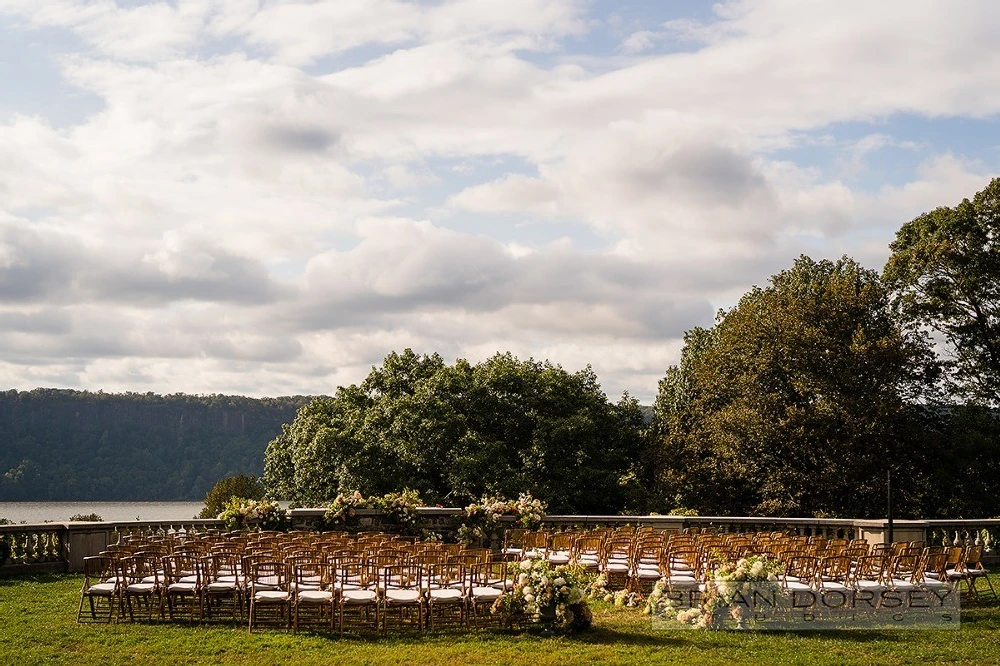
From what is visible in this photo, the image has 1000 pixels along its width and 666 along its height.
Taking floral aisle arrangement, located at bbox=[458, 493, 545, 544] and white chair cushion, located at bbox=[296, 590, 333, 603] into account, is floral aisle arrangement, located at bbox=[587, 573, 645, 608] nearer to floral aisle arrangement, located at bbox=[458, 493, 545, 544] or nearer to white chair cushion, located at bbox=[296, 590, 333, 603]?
white chair cushion, located at bbox=[296, 590, 333, 603]

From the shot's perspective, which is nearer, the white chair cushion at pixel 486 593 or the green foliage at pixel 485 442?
the white chair cushion at pixel 486 593

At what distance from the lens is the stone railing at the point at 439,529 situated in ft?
61.9

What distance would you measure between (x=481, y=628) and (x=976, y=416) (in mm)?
25858

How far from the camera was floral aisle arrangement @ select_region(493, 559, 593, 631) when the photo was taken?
41.7ft

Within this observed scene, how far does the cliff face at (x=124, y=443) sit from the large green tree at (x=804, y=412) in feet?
124

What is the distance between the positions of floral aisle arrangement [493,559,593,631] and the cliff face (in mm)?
55835

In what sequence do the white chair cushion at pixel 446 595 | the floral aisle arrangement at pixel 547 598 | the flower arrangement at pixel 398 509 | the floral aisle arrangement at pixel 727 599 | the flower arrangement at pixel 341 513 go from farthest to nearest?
the flower arrangement at pixel 398 509 < the flower arrangement at pixel 341 513 < the white chair cushion at pixel 446 595 < the floral aisle arrangement at pixel 727 599 < the floral aisle arrangement at pixel 547 598

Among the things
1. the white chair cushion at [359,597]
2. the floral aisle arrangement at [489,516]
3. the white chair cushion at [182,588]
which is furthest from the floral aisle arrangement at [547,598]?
the floral aisle arrangement at [489,516]

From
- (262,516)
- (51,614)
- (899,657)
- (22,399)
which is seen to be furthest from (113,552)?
(22,399)

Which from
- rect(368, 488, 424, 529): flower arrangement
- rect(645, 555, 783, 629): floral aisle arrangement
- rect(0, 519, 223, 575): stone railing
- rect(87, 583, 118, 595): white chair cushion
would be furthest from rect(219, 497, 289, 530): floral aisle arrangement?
rect(645, 555, 783, 629): floral aisle arrangement

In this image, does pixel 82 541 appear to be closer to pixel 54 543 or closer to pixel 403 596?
pixel 54 543

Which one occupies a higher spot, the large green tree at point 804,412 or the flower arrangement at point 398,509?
the large green tree at point 804,412

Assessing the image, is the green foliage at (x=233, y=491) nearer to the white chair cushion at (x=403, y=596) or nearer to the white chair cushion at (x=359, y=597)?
the white chair cushion at (x=359, y=597)

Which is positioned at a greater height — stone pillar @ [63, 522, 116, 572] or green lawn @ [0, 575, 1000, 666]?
stone pillar @ [63, 522, 116, 572]
